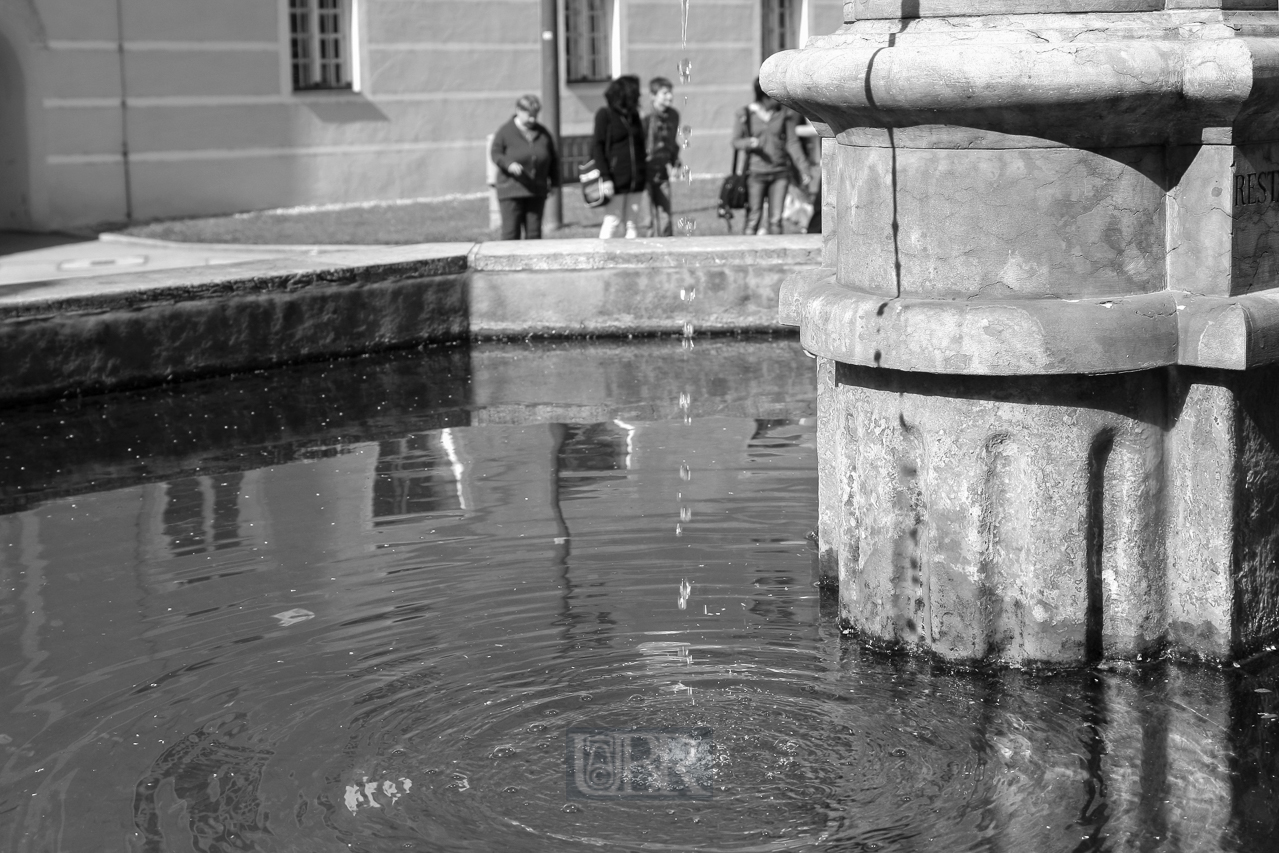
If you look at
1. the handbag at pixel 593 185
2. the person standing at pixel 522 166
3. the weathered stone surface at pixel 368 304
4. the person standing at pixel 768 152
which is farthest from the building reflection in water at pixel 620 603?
the person standing at pixel 768 152

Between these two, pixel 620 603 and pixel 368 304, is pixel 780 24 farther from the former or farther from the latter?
pixel 620 603

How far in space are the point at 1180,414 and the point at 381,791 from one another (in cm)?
238

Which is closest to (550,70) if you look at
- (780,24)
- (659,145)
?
(659,145)

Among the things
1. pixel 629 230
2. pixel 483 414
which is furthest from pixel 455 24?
pixel 483 414

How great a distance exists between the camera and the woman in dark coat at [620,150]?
14.7 metres

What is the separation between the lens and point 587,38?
23844mm

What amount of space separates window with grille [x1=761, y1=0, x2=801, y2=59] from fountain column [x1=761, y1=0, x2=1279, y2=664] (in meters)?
20.6

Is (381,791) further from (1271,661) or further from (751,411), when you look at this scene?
(751,411)

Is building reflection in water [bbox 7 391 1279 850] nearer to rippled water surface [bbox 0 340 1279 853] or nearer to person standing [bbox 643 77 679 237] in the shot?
rippled water surface [bbox 0 340 1279 853]

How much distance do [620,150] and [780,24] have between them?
11633 millimetres

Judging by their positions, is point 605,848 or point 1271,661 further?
point 1271,661

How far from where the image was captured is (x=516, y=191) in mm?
13891

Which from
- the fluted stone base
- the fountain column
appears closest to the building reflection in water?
the fluted stone base

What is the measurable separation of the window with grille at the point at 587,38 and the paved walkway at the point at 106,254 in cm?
782
